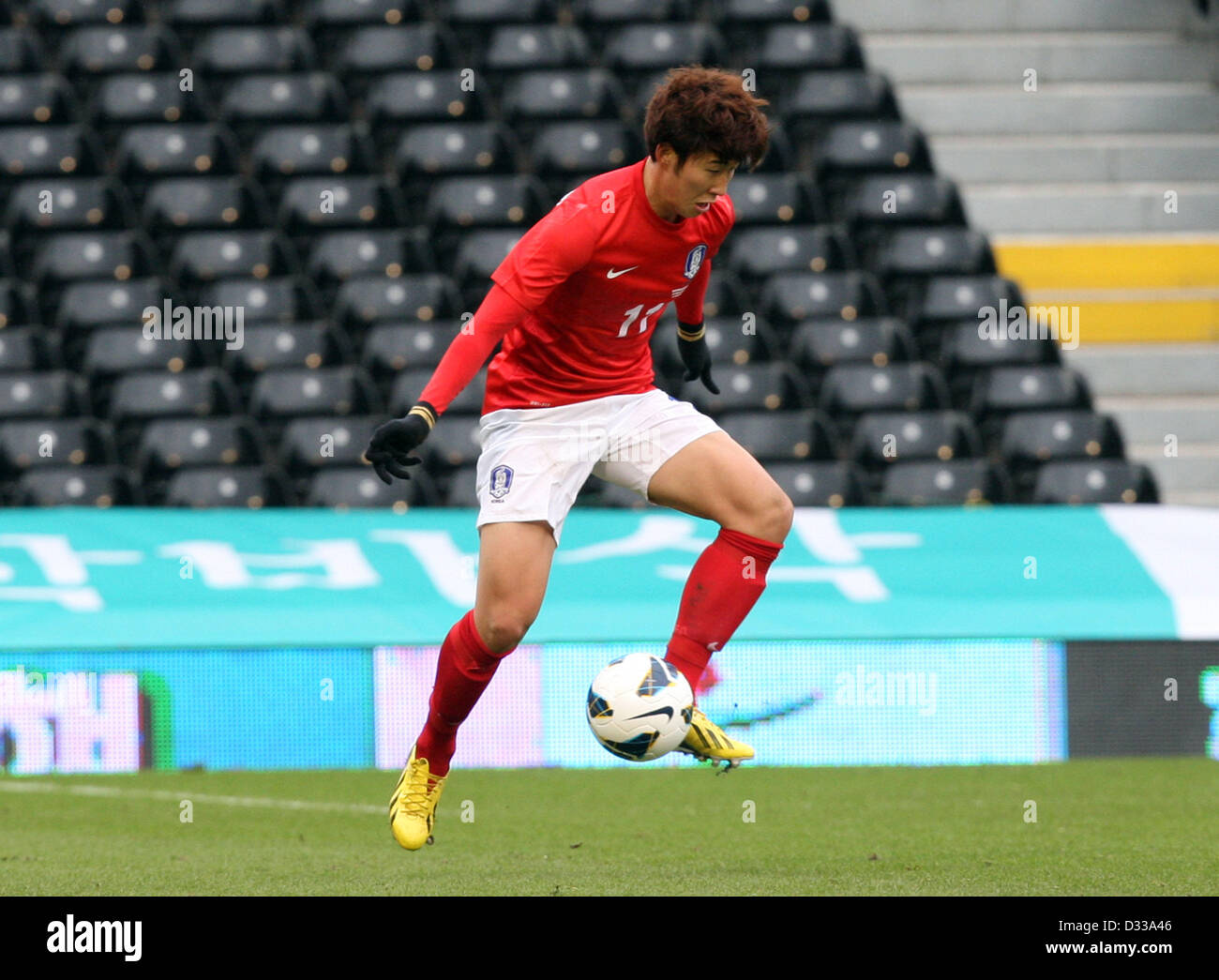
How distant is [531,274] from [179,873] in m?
2.08

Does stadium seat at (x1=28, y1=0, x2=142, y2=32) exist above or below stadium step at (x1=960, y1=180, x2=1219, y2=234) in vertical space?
above

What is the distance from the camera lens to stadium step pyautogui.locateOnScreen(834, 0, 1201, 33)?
12.8 metres

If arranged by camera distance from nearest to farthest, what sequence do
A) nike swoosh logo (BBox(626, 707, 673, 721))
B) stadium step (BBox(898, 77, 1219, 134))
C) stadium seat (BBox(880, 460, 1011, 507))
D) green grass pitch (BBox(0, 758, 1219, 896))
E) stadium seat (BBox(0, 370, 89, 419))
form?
nike swoosh logo (BBox(626, 707, 673, 721)) → green grass pitch (BBox(0, 758, 1219, 896)) → stadium seat (BBox(880, 460, 1011, 507)) → stadium seat (BBox(0, 370, 89, 419)) → stadium step (BBox(898, 77, 1219, 134))

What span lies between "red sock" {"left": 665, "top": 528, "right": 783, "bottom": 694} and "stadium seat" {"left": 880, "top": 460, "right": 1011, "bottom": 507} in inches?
198

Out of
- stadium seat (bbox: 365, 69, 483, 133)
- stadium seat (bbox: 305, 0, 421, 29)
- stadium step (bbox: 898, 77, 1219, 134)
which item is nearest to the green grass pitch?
stadium seat (bbox: 365, 69, 483, 133)

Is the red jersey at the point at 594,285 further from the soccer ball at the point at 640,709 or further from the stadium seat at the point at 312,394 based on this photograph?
the stadium seat at the point at 312,394

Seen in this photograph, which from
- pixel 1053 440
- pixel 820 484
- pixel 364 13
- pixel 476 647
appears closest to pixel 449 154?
pixel 364 13

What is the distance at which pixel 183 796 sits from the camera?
24.5 feet

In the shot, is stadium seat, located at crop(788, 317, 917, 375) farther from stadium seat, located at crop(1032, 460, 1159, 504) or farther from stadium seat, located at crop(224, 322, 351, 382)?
stadium seat, located at crop(224, 322, 351, 382)

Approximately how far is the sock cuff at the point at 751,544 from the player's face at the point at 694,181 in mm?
842

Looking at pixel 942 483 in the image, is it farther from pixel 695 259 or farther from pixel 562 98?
pixel 695 259

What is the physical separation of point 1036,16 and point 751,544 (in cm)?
902

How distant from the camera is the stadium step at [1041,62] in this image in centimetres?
1264

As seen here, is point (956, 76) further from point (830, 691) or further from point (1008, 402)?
point (830, 691)
